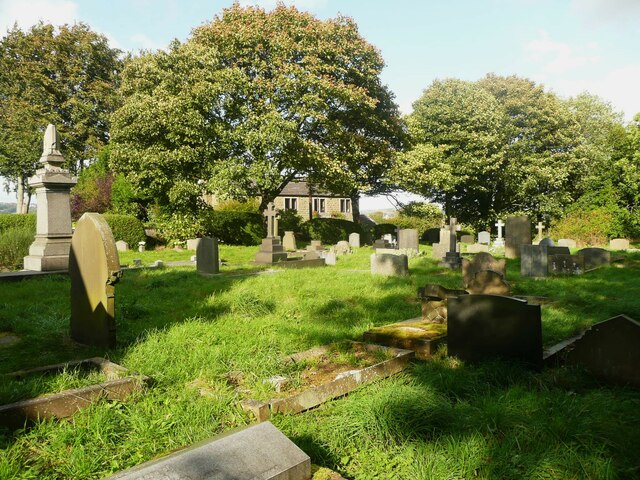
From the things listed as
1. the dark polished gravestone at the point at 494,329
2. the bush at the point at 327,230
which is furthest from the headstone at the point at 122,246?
the dark polished gravestone at the point at 494,329

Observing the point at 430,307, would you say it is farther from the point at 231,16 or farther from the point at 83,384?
the point at 231,16

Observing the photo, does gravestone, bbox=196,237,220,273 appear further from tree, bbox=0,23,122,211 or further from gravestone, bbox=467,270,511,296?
tree, bbox=0,23,122,211

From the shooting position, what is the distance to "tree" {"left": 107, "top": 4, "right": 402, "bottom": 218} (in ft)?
76.2

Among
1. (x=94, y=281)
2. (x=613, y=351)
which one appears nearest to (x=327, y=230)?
(x=94, y=281)

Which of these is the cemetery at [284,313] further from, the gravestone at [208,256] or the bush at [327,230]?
the bush at [327,230]

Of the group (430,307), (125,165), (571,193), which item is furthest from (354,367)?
(571,193)

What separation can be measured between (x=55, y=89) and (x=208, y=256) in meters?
33.4

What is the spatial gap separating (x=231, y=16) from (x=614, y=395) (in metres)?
25.8

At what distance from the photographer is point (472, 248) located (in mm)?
24359

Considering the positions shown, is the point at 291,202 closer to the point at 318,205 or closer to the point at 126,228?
the point at 318,205

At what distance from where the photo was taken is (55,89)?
38.5 m

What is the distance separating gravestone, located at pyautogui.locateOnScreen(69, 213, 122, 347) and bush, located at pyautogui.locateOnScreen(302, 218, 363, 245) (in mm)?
26874

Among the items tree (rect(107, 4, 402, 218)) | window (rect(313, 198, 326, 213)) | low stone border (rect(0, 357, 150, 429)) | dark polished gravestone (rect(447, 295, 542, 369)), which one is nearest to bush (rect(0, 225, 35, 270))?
tree (rect(107, 4, 402, 218))

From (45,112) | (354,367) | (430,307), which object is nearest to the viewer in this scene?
(354,367)
